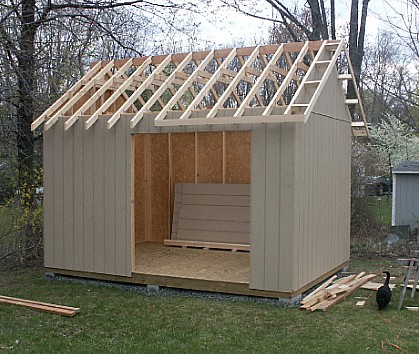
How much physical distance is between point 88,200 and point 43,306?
6.63 feet

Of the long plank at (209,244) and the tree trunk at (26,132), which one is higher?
the tree trunk at (26,132)

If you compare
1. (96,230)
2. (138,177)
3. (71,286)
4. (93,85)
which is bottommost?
(71,286)

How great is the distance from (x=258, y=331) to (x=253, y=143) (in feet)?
8.30

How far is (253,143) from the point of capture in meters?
7.61

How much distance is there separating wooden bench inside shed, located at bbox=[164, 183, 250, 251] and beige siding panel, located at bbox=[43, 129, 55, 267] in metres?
2.73

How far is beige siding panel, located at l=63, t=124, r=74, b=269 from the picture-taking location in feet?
29.5

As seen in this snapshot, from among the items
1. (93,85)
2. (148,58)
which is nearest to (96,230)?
(93,85)

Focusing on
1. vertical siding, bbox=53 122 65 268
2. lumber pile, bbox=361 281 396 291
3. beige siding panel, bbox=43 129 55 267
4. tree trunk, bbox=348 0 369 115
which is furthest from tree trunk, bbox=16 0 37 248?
tree trunk, bbox=348 0 369 115

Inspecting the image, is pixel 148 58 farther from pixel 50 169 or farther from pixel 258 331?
pixel 258 331

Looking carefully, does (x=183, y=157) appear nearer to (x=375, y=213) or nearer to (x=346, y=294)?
(x=346, y=294)

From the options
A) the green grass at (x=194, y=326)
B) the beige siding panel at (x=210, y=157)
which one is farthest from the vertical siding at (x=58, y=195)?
the beige siding panel at (x=210, y=157)

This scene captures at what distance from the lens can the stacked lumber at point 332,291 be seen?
7.41 m

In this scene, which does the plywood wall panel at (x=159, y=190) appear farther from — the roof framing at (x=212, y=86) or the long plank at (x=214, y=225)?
the roof framing at (x=212, y=86)

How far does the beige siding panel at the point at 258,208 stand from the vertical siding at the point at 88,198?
6.53 ft
